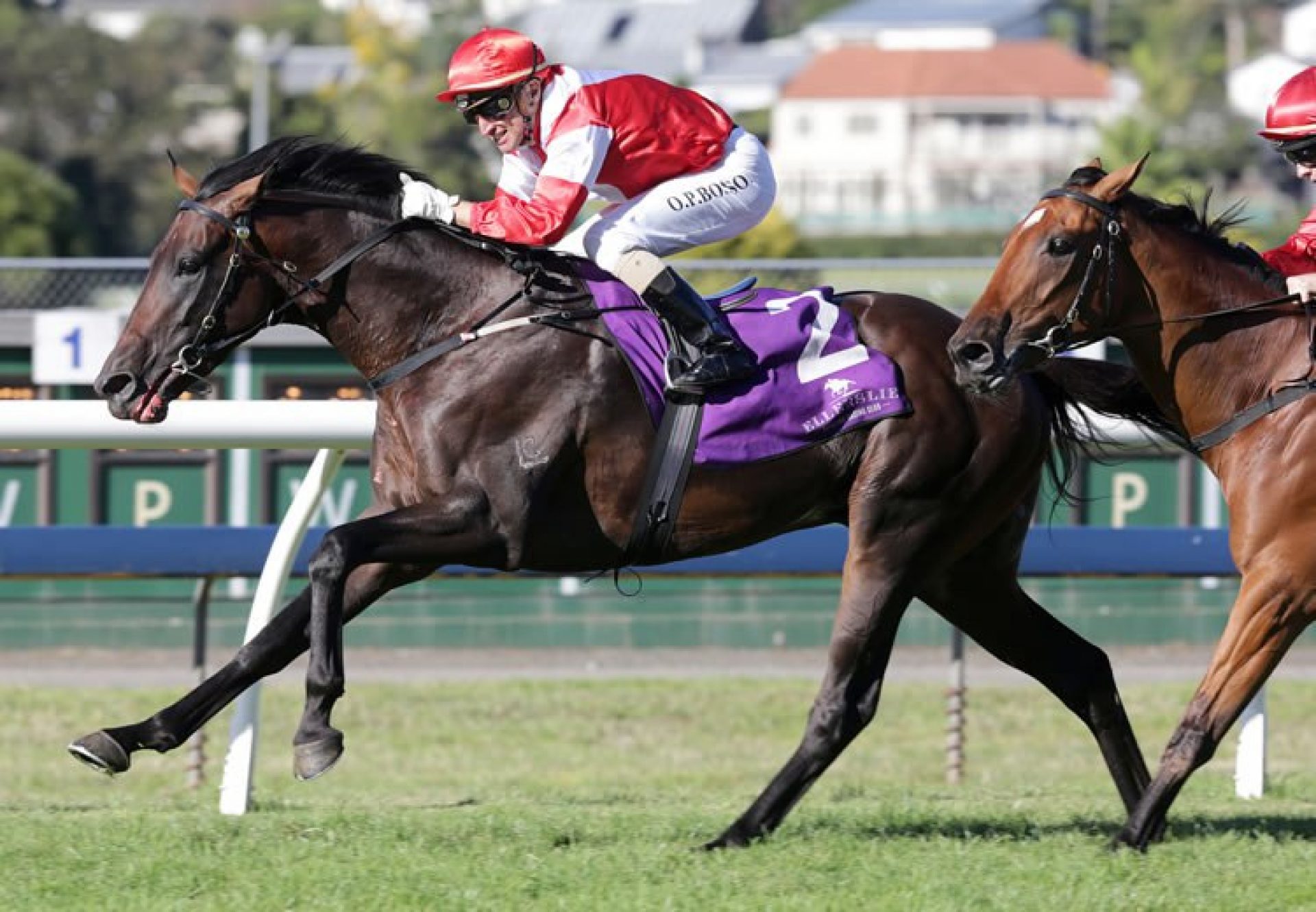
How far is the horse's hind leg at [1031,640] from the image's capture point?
5.76 m

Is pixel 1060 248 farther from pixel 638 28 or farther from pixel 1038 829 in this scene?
pixel 638 28

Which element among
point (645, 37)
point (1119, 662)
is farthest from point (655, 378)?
point (645, 37)

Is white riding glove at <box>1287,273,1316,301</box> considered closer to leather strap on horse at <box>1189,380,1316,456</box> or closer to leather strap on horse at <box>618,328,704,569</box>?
leather strap on horse at <box>1189,380,1316,456</box>

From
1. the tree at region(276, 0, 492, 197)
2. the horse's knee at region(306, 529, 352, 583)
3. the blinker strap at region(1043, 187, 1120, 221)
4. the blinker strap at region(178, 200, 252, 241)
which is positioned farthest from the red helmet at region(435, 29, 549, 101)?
the tree at region(276, 0, 492, 197)

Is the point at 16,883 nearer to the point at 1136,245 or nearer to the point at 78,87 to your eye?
the point at 1136,245

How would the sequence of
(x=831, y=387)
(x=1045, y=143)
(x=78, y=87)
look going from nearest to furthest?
(x=831, y=387), (x=78, y=87), (x=1045, y=143)

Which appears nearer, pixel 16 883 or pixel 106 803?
pixel 16 883

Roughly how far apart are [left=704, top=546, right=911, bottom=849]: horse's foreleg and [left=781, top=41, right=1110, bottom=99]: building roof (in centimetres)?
9415

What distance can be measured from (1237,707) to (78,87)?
2657 inches

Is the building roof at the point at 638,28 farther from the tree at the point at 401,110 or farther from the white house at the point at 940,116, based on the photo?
the white house at the point at 940,116

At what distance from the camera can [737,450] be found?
5.44m

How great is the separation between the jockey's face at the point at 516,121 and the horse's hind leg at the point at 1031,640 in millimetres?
1475


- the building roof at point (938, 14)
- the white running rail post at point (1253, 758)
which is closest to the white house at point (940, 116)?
the building roof at point (938, 14)

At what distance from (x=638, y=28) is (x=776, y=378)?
122 metres
